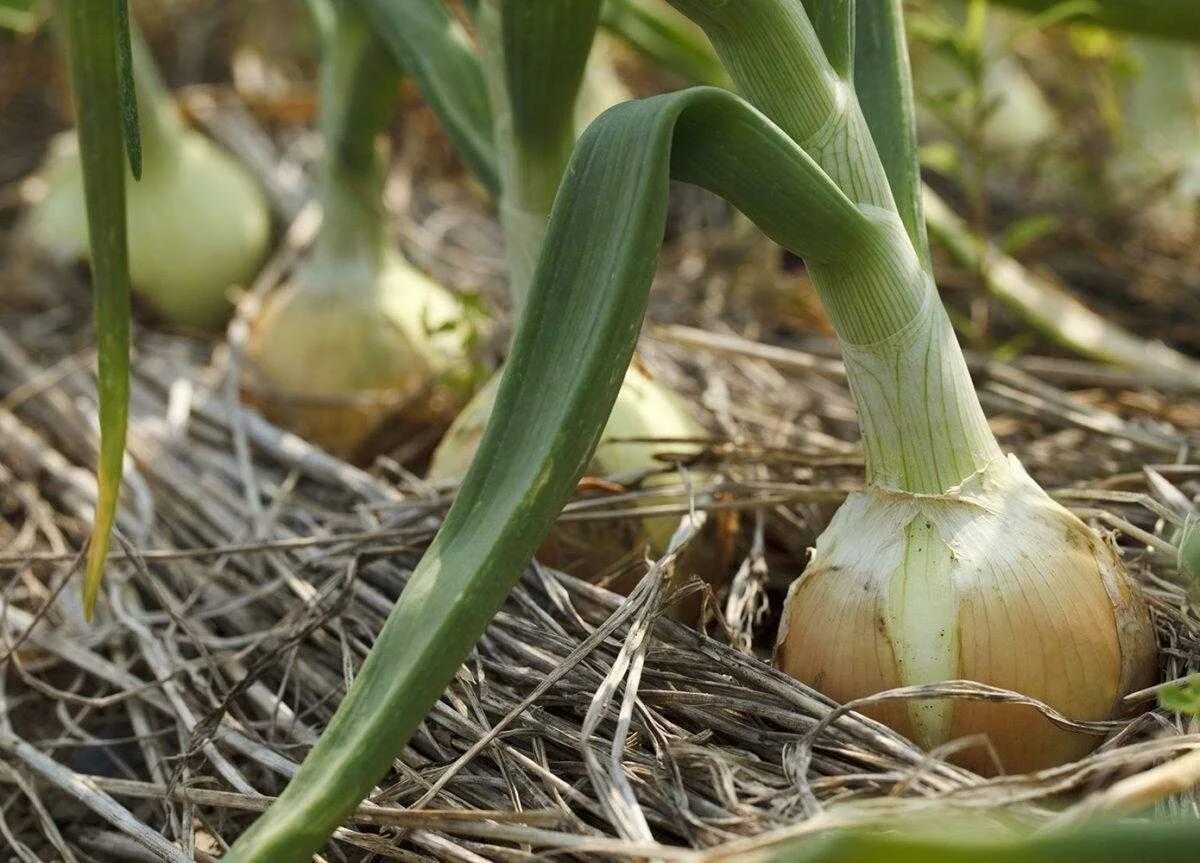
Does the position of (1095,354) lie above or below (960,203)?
below

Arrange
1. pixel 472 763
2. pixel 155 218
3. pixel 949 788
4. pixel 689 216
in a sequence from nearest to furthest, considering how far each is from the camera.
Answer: pixel 949 788 < pixel 472 763 < pixel 155 218 < pixel 689 216

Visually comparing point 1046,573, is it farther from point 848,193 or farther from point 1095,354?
point 1095,354

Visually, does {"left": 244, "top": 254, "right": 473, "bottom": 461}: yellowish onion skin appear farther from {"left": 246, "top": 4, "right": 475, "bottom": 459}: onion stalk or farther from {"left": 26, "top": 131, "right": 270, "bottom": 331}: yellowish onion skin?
{"left": 26, "top": 131, "right": 270, "bottom": 331}: yellowish onion skin

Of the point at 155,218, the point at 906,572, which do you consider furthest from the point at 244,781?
the point at 155,218

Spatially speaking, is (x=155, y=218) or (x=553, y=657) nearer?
(x=553, y=657)

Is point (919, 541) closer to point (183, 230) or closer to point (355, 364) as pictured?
point (355, 364)

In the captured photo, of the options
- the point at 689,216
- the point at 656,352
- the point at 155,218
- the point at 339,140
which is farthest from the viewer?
the point at 689,216

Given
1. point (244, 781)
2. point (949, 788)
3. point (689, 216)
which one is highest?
point (689, 216)

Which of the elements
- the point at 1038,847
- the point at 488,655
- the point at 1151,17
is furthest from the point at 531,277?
the point at 1151,17
